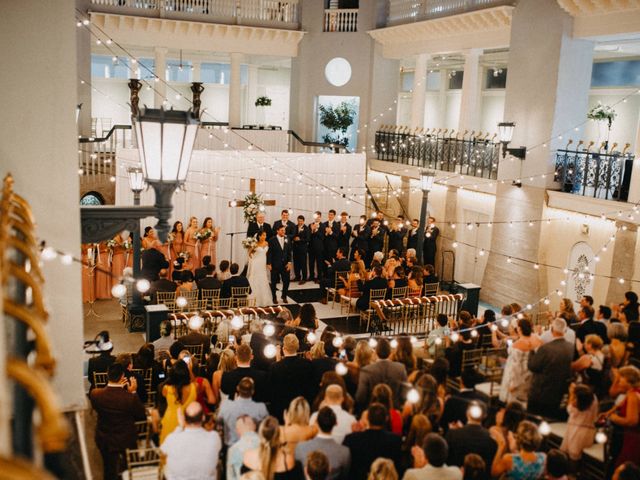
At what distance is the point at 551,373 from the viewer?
6.77 m

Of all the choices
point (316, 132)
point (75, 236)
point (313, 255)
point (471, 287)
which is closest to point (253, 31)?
point (316, 132)

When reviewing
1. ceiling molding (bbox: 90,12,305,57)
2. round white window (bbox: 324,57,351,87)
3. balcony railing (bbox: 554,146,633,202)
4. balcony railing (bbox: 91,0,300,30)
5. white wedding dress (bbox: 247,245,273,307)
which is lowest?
white wedding dress (bbox: 247,245,273,307)

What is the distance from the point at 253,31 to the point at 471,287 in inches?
434

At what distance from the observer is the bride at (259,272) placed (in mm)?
13164

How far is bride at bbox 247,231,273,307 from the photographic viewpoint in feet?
43.2

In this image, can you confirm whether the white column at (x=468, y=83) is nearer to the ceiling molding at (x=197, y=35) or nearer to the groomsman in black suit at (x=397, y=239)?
the groomsman in black suit at (x=397, y=239)

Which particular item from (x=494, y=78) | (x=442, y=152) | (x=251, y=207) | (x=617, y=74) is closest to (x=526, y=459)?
(x=251, y=207)

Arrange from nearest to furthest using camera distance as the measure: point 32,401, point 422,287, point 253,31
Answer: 1. point 32,401
2. point 422,287
3. point 253,31

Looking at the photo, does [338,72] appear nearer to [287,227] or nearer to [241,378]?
[287,227]

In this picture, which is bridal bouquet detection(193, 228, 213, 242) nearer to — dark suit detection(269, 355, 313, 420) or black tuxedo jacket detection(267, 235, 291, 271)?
black tuxedo jacket detection(267, 235, 291, 271)

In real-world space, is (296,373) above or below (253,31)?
below

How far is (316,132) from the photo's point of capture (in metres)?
20.5

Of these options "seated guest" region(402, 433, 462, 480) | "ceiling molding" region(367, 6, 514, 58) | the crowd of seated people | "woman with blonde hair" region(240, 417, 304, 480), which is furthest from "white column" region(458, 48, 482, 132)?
"woman with blonde hair" region(240, 417, 304, 480)

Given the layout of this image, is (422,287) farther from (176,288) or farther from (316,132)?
(316,132)
